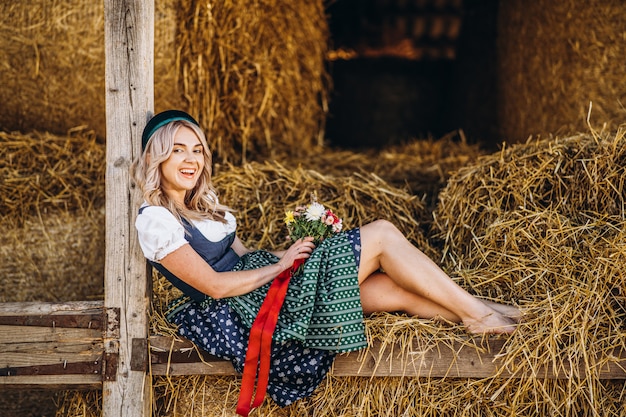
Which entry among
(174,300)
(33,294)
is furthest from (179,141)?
(33,294)

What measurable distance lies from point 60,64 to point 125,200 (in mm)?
1402

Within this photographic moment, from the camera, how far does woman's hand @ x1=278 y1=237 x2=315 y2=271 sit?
2.62m

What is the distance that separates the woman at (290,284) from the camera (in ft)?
8.36

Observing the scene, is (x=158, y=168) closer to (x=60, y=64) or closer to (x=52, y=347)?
(x=52, y=347)

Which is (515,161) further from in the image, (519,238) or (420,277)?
(420,277)

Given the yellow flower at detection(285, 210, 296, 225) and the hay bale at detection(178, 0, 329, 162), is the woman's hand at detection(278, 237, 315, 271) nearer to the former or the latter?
the yellow flower at detection(285, 210, 296, 225)

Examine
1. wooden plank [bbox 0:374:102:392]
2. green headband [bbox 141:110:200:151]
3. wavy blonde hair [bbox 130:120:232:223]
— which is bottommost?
wooden plank [bbox 0:374:102:392]

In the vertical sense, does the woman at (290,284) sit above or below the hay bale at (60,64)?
below

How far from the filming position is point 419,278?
2.69m

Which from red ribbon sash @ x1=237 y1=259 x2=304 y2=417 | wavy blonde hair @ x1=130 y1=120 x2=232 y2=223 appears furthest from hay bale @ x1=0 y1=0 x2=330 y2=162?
red ribbon sash @ x1=237 y1=259 x2=304 y2=417

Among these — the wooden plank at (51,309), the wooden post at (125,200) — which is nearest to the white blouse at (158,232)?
the wooden post at (125,200)

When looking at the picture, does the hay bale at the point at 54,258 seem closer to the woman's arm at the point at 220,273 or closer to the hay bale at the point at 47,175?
the hay bale at the point at 47,175

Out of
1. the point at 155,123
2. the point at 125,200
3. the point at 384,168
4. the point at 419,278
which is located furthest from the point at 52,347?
the point at 384,168

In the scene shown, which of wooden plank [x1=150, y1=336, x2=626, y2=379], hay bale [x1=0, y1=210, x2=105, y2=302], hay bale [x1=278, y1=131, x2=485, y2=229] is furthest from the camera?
hay bale [x1=278, y1=131, x2=485, y2=229]
